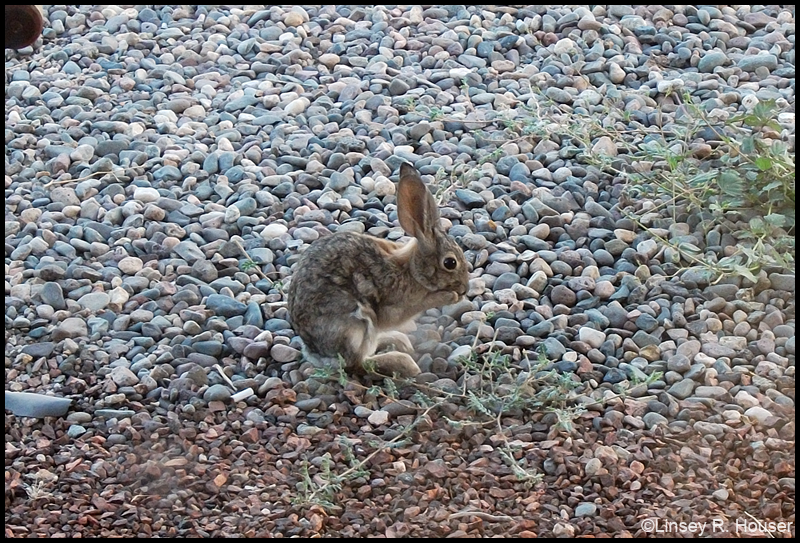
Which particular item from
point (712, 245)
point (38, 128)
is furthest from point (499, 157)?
point (38, 128)

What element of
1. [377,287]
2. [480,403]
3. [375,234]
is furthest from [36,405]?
[375,234]

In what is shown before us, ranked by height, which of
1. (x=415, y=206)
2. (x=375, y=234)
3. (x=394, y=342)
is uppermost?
(x=415, y=206)

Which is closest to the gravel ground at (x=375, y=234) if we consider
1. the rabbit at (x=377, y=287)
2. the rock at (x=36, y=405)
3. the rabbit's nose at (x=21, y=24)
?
the rock at (x=36, y=405)

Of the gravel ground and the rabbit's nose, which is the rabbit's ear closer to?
the gravel ground

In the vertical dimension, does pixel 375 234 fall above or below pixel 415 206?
below

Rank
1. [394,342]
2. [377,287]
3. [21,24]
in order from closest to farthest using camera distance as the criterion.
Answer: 1. [21,24]
2. [377,287]
3. [394,342]

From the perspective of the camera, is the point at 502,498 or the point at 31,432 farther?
the point at 31,432

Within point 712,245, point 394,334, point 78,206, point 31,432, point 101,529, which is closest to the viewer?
point 101,529

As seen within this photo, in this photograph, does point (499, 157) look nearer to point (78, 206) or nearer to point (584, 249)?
point (584, 249)

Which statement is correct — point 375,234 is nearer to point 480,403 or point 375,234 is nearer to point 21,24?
point 480,403
